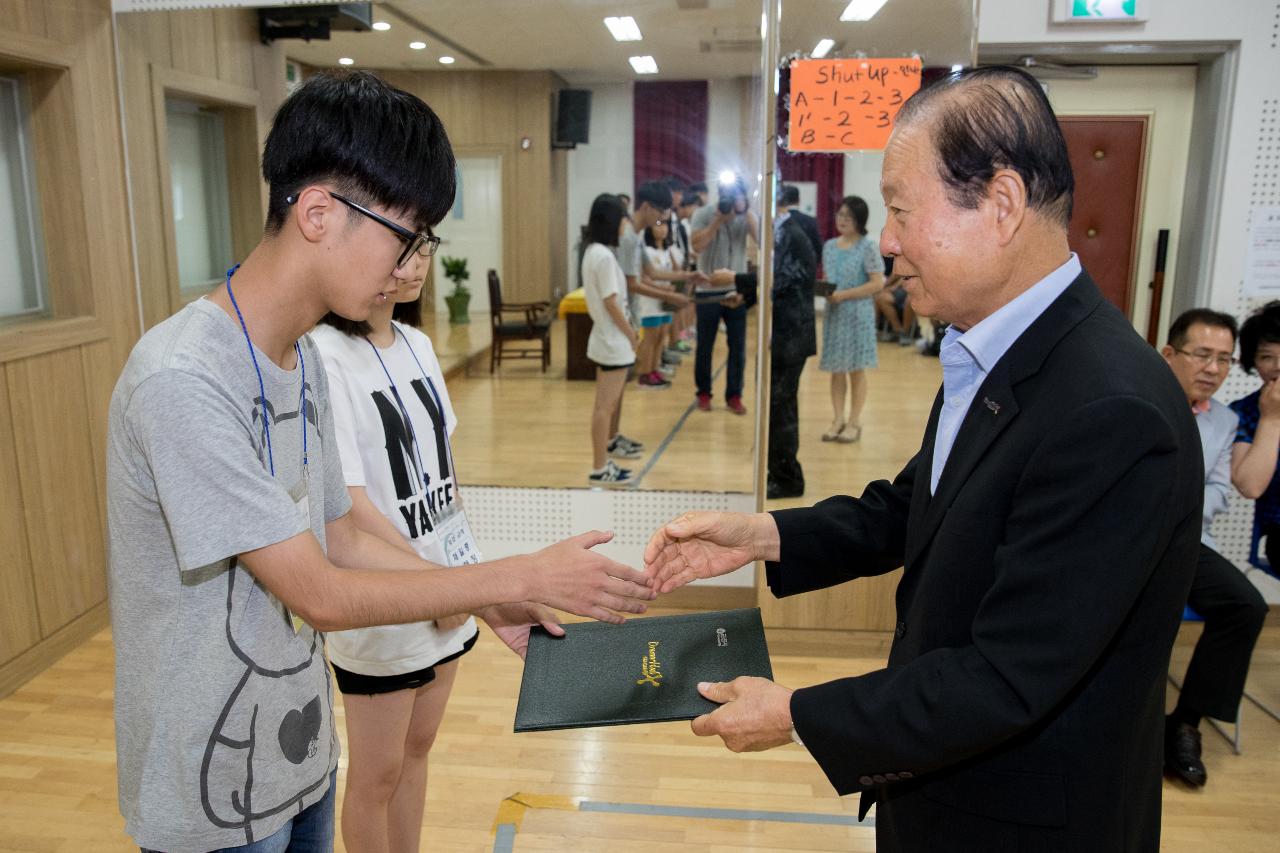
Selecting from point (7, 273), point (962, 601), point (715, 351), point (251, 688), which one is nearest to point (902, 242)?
point (962, 601)

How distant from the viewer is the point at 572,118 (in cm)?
452

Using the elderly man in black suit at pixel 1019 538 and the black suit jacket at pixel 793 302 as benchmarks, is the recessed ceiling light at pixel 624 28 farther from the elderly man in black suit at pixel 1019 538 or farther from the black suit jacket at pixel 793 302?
the elderly man in black suit at pixel 1019 538

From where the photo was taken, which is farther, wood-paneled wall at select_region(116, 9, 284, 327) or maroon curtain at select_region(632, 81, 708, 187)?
maroon curtain at select_region(632, 81, 708, 187)

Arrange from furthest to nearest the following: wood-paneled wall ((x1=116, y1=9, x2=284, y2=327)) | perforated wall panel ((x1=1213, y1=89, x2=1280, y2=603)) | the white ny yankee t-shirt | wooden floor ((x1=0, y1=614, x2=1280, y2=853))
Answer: wood-paneled wall ((x1=116, y1=9, x2=284, y2=327)) → perforated wall panel ((x1=1213, y1=89, x2=1280, y2=603)) → wooden floor ((x1=0, y1=614, x2=1280, y2=853)) → the white ny yankee t-shirt

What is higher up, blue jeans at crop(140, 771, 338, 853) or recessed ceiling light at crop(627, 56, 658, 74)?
recessed ceiling light at crop(627, 56, 658, 74)

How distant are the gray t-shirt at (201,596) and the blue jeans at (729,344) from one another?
288 cm

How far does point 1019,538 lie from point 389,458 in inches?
47.1

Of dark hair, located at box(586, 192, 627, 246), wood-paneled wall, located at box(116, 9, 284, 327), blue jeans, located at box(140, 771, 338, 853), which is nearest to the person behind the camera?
blue jeans, located at box(140, 771, 338, 853)

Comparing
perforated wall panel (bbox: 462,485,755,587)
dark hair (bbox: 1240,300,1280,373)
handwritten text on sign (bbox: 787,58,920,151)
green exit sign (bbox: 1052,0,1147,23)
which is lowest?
perforated wall panel (bbox: 462,485,755,587)

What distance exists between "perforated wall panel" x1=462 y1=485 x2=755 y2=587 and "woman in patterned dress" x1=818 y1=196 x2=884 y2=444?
27.2 inches

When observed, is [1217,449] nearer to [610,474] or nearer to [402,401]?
[610,474]

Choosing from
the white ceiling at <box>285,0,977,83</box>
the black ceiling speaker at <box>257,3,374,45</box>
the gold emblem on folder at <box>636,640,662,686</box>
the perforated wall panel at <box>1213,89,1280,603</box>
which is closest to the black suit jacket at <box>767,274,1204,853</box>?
the gold emblem on folder at <box>636,640,662,686</box>

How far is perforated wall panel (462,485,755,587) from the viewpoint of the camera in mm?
4109

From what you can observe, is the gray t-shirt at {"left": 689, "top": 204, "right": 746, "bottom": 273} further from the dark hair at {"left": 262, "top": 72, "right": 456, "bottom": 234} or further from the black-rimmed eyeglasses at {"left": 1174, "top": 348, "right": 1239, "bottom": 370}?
the dark hair at {"left": 262, "top": 72, "right": 456, "bottom": 234}
